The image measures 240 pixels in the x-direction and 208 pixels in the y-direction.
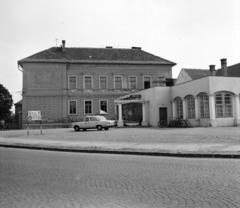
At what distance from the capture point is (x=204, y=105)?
29719mm

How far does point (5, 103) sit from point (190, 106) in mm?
45723

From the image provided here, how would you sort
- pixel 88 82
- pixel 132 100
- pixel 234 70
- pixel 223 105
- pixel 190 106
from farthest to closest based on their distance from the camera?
pixel 88 82
pixel 234 70
pixel 132 100
pixel 190 106
pixel 223 105

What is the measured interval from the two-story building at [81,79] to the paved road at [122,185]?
3527 centimetres

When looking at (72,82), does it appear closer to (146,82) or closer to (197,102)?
(146,82)

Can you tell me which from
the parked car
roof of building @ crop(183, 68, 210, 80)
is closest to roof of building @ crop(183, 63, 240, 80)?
roof of building @ crop(183, 68, 210, 80)

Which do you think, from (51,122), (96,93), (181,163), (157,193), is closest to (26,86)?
(51,122)

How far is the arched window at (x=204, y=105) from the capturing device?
96.5 feet

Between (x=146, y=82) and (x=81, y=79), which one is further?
(x=146, y=82)

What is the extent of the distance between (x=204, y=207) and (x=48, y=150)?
1221 cm

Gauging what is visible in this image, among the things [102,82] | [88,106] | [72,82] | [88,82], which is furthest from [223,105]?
[72,82]

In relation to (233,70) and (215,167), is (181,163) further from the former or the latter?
(233,70)

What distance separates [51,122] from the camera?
4503 centimetres

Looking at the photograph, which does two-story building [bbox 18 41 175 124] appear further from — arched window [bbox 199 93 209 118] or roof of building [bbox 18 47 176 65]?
arched window [bbox 199 93 209 118]

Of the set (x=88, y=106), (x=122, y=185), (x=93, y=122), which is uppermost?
(x=88, y=106)
